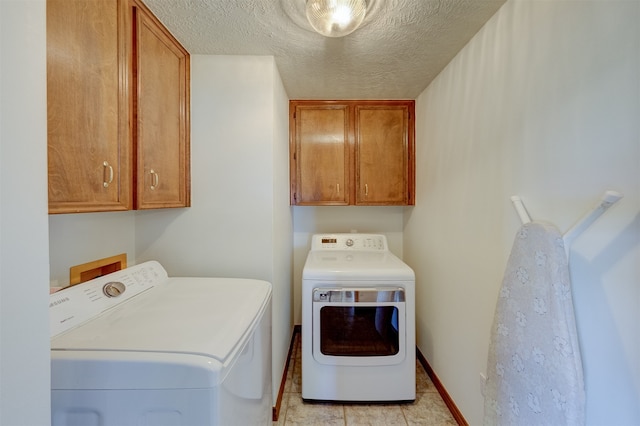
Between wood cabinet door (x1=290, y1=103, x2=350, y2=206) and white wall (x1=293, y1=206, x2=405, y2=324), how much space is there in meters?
0.31

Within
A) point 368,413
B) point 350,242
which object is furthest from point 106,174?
point 368,413

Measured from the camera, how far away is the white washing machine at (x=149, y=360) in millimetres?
720

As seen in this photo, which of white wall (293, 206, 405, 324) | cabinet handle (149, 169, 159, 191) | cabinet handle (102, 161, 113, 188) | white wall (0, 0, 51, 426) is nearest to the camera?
white wall (0, 0, 51, 426)

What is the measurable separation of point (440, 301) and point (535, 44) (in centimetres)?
150

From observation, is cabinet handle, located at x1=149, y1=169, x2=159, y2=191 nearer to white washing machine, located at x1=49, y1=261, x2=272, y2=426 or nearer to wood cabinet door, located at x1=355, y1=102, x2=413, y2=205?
white washing machine, located at x1=49, y1=261, x2=272, y2=426

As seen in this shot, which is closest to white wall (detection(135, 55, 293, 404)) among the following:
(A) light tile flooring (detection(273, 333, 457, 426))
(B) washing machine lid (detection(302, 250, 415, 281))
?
(B) washing machine lid (detection(302, 250, 415, 281))

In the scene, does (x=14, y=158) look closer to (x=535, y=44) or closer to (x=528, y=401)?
(x=528, y=401)

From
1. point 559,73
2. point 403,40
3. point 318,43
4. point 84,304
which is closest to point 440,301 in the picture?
point 559,73

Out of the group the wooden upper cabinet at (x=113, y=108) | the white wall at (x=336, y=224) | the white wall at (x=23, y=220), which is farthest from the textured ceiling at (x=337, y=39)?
the white wall at (x=336, y=224)

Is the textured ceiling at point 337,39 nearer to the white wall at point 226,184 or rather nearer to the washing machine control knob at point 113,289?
the white wall at point 226,184

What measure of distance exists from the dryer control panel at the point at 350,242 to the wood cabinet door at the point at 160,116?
3.82 feet

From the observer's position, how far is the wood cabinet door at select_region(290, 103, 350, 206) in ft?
7.72

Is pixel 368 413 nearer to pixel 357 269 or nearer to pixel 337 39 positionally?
pixel 357 269

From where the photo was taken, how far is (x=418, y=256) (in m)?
2.27
